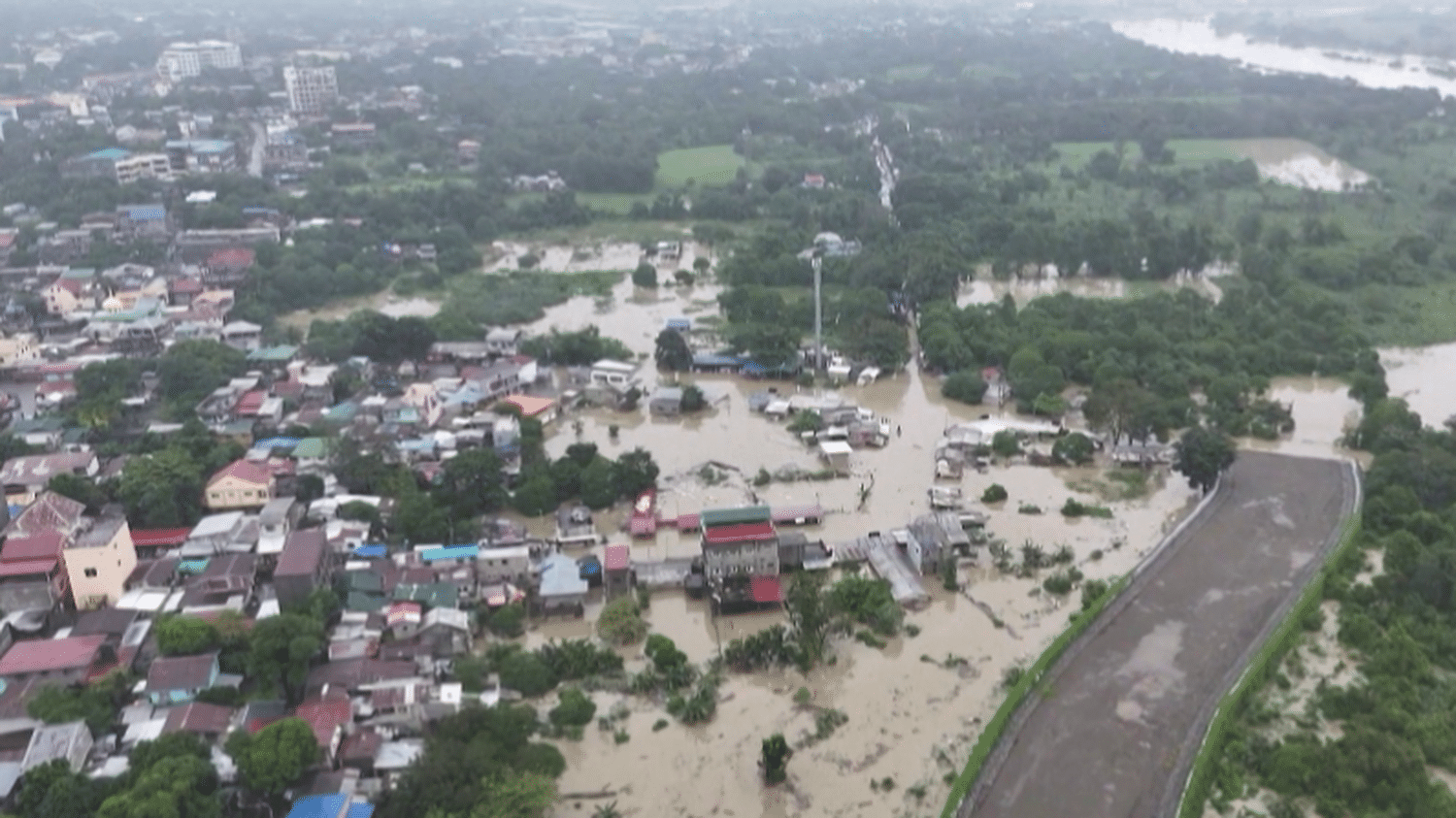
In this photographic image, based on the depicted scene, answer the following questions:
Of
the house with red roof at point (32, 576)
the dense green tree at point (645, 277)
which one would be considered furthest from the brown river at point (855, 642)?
the dense green tree at point (645, 277)

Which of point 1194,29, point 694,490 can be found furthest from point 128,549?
point 1194,29

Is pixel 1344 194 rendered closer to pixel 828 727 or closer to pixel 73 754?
pixel 828 727

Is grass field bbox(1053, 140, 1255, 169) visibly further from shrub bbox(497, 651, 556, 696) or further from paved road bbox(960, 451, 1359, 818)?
shrub bbox(497, 651, 556, 696)

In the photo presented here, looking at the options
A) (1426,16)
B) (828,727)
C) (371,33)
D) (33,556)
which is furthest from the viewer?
(1426,16)

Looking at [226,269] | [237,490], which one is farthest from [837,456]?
[226,269]

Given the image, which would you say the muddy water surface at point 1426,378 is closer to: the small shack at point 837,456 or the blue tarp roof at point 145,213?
the small shack at point 837,456

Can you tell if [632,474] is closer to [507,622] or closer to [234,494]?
[507,622]
